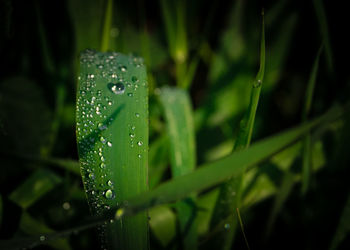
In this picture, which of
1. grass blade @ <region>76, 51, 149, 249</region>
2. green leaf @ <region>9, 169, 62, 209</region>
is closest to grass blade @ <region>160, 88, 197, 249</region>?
grass blade @ <region>76, 51, 149, 249</region>

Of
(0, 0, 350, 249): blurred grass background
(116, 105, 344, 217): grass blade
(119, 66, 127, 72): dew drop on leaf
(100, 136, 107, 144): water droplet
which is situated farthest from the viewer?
(0, 0, 350, 249): blurred grass background

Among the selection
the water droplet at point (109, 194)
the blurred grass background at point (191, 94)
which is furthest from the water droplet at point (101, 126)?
the blurred grass background at point (191, 94)

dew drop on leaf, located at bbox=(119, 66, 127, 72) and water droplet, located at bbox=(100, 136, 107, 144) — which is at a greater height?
dew drop on leaf, located at bbox=(119, 66, 127, 72)

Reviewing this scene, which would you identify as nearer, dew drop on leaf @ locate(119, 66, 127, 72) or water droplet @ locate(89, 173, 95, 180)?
water droplet @ locate(89, 173, 95, 180)

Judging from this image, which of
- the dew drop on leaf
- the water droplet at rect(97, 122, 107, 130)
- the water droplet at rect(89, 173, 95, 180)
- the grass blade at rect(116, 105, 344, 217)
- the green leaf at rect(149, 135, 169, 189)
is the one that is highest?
the dew drop on leaf

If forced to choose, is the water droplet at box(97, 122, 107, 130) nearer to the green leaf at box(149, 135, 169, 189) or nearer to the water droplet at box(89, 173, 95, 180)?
the water droplet at box(89, 173, 95, 180)

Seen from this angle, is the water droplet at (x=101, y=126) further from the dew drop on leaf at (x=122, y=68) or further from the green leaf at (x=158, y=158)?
the green leaf at (x=158, y=158)
